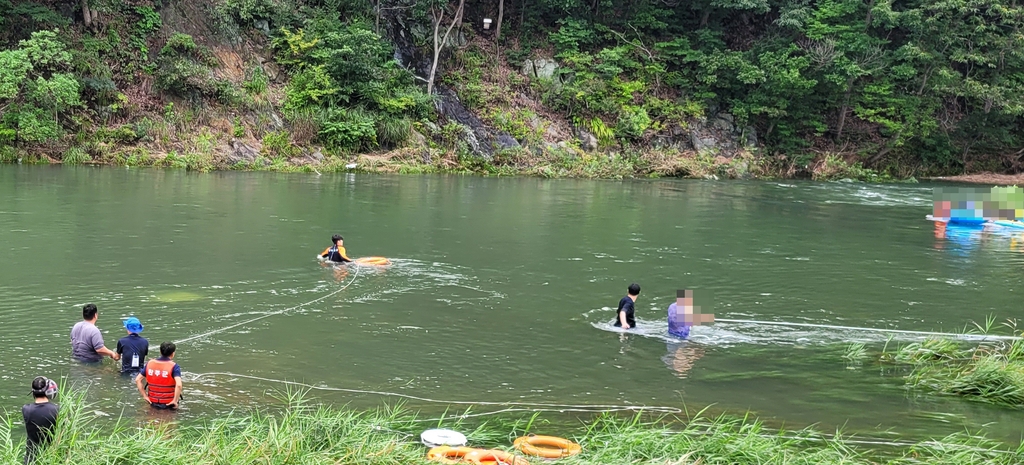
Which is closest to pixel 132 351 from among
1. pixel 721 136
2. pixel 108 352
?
pixel 108 352

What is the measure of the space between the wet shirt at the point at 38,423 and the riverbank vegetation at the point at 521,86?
29763 millimetres

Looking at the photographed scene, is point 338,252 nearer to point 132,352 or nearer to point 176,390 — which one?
point 132,352

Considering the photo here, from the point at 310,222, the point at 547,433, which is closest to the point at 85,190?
the point at 310,222

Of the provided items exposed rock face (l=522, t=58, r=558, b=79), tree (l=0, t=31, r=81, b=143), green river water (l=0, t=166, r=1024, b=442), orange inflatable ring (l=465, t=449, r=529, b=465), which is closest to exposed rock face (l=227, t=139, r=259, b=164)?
tree (l=0, t=31, r=81, b=143)

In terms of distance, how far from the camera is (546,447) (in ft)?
25.9

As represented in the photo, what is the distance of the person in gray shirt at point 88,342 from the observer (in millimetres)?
10211

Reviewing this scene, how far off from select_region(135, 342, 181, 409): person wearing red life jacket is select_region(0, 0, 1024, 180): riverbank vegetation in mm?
27947

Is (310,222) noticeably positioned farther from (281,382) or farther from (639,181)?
(639,181)

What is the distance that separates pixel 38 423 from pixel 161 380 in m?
1.94

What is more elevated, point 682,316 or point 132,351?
point 682,316

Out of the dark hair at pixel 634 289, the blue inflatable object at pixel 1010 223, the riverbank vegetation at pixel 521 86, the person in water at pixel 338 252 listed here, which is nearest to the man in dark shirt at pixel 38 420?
the dark hair at pixel 634 289

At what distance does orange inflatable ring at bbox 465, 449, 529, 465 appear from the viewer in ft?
24.0

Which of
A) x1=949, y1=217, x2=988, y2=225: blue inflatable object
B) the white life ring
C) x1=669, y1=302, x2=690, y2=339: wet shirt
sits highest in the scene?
x1=949, y1=217, x2=988, y2=225: blue inflatable object

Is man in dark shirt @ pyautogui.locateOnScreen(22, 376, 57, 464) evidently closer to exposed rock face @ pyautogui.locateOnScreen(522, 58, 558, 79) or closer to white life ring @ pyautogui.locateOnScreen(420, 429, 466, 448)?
white life ring @ pyautogui.locateOnScreen(420, 429, 466, 448)
